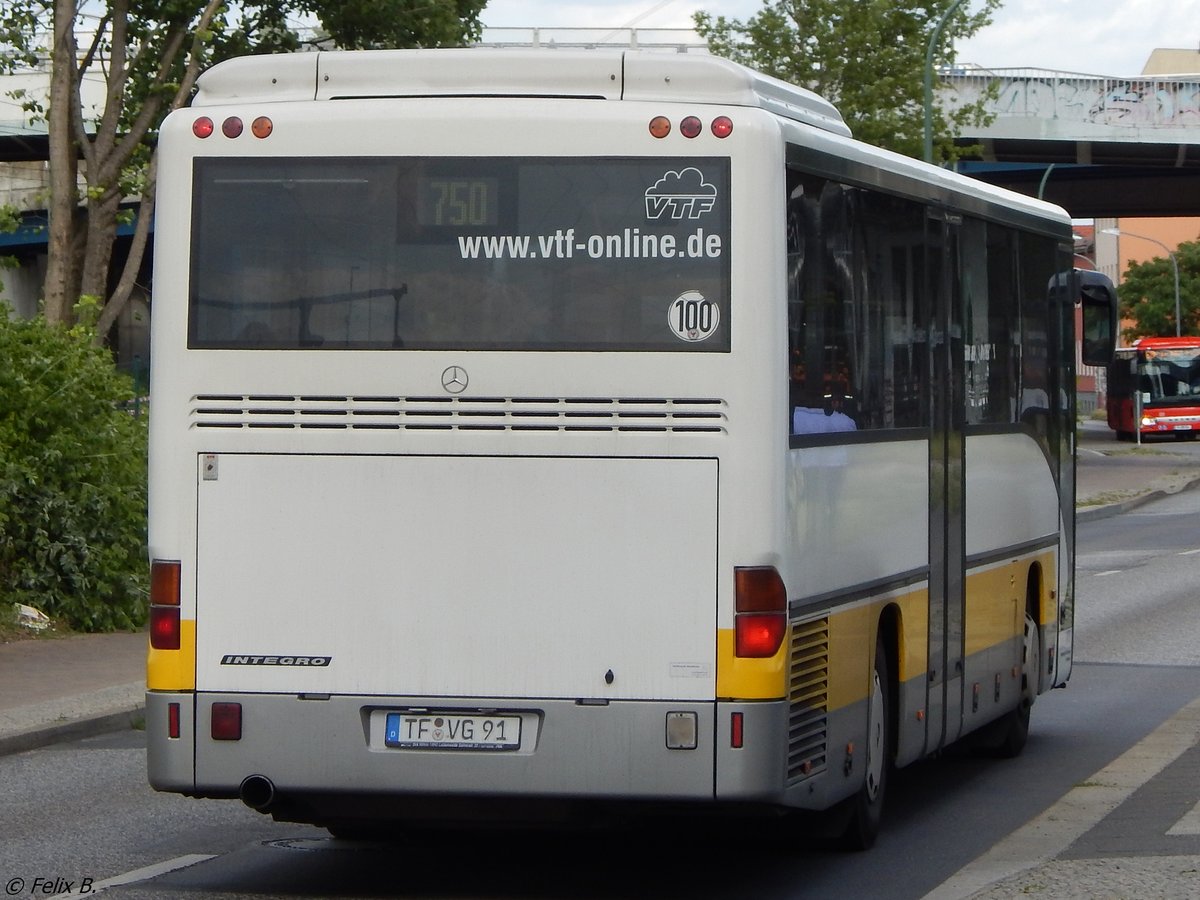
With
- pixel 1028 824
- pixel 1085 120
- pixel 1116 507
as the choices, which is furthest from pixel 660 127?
pixel 1085 120

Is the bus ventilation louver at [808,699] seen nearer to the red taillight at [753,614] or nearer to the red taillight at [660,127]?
the red taillight at [753,614]

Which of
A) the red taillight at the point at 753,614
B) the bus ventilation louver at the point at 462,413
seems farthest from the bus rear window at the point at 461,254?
the red taillight at the point at 753,614

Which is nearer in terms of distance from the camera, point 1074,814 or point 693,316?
point 693,316

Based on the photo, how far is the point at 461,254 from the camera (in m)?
7.66

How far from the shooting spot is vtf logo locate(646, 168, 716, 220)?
7.54 metres

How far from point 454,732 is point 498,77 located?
2.26m

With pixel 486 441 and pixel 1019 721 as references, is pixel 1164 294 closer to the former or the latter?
pixel 1019 721

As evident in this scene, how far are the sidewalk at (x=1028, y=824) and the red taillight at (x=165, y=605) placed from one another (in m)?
2.75

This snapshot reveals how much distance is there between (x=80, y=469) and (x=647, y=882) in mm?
10902

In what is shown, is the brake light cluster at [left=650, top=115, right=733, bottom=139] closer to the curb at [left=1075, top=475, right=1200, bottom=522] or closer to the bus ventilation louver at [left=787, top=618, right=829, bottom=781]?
the bus ventilation louver at [left=787, top=618, right=829, bottom=781]

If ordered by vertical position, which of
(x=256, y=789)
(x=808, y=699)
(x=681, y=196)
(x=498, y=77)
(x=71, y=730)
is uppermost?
(x=498, y=77)

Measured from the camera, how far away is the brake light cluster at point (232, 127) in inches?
307

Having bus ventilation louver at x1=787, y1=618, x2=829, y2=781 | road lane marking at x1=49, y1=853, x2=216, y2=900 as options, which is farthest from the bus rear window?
road lane marking at x1=49, y1=853, x2=216, y2=900

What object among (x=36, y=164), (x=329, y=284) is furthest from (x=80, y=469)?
(x=36, y=164)
